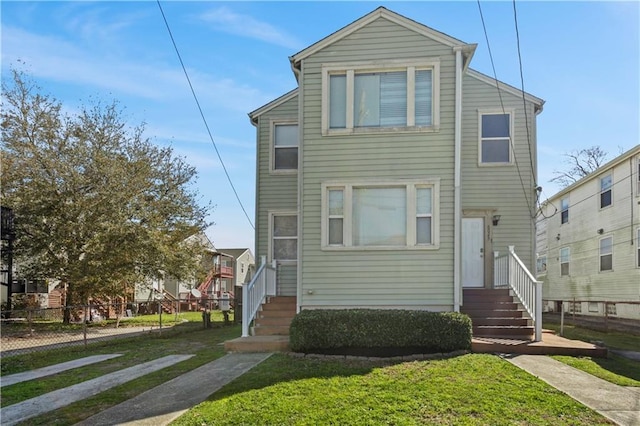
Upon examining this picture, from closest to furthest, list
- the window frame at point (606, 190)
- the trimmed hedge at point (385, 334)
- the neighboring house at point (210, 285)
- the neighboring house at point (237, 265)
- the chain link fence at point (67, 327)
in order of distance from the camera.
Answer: the trimmed hedge at point (385, 334) → the chain link fence at point (67, 327) → the window frame at point (606, 190) → the neighboring house at point (210, 285) → the neighboring house at point (237, 265)

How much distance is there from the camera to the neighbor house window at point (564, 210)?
22.6 meters

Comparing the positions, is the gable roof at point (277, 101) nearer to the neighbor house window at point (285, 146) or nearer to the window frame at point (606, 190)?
the neighbor house window at point (285, 146)

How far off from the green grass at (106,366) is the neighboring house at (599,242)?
1102cm

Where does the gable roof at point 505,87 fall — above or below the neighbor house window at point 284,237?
above

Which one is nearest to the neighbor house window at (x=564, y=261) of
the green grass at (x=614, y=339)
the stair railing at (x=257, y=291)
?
the green grass at (x=614, y=339)

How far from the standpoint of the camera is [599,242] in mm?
19391

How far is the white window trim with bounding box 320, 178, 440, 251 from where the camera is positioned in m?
9.72

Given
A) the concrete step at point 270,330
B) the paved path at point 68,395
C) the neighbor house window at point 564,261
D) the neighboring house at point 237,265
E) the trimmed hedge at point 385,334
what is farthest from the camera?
the neighboring house at point 237,265

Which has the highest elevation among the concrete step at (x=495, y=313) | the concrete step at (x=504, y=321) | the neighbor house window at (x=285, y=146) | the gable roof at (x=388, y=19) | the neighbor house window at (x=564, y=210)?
the gable roof at (x=388, y=19)

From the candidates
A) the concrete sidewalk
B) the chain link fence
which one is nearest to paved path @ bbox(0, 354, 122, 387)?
the chain link fence

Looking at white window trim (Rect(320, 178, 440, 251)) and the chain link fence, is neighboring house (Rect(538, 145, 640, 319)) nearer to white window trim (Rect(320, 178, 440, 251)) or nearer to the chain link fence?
white window trim (Rect(320, 178, 440, 251))

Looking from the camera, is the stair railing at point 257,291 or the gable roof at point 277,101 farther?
the gable roof at point 277,101

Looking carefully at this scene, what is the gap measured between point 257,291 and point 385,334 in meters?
3.69

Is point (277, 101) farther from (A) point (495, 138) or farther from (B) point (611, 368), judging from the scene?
(B) point (611, 368)
